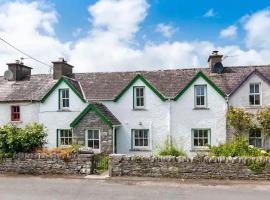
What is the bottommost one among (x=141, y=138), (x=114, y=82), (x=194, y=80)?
(x=141, y=138)

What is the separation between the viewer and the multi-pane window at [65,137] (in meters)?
26.9

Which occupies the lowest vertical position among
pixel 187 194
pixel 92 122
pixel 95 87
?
pixel 187 194

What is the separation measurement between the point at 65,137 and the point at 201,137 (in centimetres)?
1069

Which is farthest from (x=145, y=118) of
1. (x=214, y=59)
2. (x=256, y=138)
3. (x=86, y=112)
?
(x=256, y=138)

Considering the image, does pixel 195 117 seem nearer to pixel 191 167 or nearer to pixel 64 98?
pixel 191 167

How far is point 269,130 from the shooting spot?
2350 cm

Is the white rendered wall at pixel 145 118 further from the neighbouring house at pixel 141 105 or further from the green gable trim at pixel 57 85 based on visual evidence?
the green gable trim at pixel 57 85

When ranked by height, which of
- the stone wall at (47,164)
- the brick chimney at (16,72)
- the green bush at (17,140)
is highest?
the brick chimney at (16,72)

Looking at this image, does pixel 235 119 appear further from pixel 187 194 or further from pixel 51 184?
pixel 51 184

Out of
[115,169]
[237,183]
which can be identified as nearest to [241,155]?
[237,183]

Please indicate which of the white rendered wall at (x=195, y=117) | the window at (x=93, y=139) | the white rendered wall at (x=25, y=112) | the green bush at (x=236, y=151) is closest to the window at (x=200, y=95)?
the white rendered wall at (x=195, y=117)

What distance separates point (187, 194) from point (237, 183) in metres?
3.27

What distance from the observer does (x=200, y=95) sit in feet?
83.5

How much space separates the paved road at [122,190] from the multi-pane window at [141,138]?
9.55m
